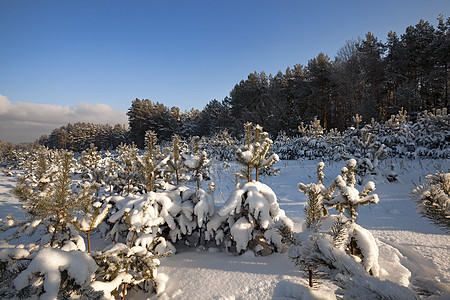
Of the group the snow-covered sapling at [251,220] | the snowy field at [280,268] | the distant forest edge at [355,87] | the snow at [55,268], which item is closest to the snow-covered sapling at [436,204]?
the snowy field at [280,268]

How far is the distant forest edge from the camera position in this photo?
1994 cm

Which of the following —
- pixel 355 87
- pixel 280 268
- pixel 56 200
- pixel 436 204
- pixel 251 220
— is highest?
pixel 355 87

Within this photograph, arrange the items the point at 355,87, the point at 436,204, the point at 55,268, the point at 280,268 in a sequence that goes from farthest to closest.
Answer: the point at 355,87 → the point at 280,268 → the point at 55,268 → the point at 436,204

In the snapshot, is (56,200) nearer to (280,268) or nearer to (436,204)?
(280,268)

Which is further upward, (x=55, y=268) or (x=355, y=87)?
(x=355, y=87)

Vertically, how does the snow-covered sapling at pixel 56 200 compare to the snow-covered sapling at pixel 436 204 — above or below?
below

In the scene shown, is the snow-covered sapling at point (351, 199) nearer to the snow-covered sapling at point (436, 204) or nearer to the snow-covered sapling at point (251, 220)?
the snow-covered sapling at point (436, 204)

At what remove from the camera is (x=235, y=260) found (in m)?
2.67

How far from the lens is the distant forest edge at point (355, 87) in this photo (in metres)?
19.9

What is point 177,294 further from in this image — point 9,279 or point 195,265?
point 9,279

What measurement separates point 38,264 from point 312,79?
99.0 feet

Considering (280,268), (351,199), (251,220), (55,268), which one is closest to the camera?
(55,268)

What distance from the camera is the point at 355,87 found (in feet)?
71.4

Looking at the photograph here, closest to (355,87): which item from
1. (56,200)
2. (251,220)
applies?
(251,220)
